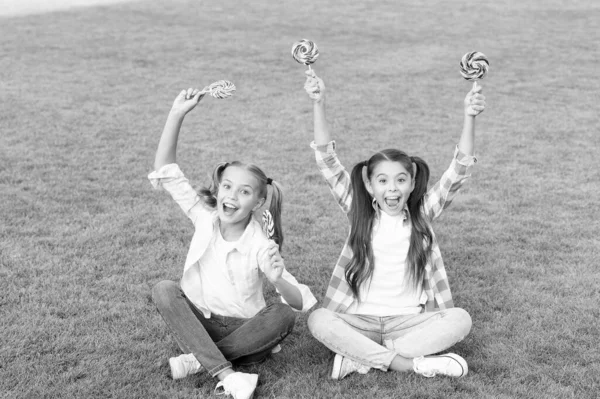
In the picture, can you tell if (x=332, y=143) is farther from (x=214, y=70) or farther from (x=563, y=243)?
(x=214, y=70)

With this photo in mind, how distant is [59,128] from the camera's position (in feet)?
28.6

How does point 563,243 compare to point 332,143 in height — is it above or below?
below

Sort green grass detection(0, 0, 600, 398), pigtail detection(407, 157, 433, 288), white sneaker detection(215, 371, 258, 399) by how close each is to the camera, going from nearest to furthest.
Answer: white sneaker detection(215, 371, 258, 399), green grass detection(0, 0, 600, 398), pigtail detection(407, 157, 433, 288)

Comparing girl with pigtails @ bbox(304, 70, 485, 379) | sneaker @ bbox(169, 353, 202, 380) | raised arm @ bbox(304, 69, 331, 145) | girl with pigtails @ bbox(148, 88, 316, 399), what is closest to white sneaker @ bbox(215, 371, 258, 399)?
girl with pigtails @ bbox(148, 88, 316, 399)

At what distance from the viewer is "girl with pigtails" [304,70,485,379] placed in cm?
375

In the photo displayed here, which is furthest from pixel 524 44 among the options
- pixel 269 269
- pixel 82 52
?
pixel 269 269

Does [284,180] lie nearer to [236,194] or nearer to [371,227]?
[371,227]

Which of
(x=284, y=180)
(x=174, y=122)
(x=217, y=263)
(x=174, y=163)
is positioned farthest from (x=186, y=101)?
(x=284, y=180)

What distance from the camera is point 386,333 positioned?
3918 mm

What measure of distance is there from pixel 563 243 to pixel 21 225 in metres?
4.08

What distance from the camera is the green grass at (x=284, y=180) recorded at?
12.5 feet

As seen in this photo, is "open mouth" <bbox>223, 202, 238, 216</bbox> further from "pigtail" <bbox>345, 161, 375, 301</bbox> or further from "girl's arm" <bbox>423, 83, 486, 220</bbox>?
"girl's arm" <bbox>423, 83, 486, 220</bbox>

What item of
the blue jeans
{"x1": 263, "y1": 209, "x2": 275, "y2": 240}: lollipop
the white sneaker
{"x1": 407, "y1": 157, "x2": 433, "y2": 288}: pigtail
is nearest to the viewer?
the white sneaker

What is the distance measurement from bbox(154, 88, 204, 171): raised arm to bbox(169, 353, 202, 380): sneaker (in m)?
0.95
